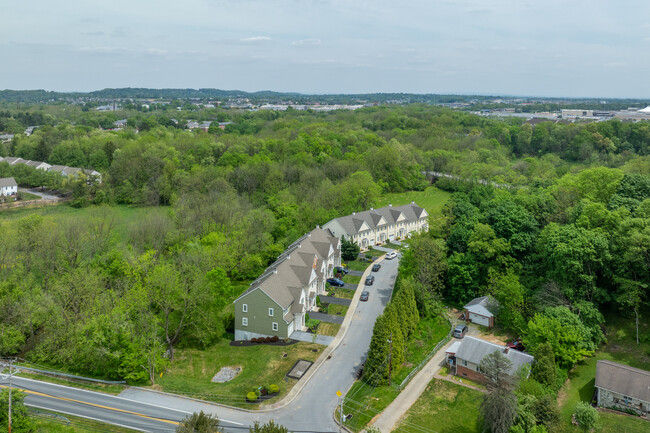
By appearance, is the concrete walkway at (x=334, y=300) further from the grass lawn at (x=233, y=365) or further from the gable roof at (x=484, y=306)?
the gable roof at (x=484, y=306)

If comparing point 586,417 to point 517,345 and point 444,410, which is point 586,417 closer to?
point 444,410

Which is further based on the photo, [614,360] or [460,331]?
[460,331]

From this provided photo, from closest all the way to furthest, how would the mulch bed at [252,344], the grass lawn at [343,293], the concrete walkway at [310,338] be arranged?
1. the mulch bed at [252,344]
2. the concrete walkway at [310,338]
3. the grass lawn at [343,293]

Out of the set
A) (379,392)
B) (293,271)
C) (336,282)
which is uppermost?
(293,271)

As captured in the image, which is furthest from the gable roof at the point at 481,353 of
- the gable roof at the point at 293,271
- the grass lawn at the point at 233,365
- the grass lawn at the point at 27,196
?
the grass lawn at the point at 27,196

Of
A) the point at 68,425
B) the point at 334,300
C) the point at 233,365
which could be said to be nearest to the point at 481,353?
the point at 334,300

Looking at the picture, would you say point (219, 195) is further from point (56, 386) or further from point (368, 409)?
point (368, 409)
